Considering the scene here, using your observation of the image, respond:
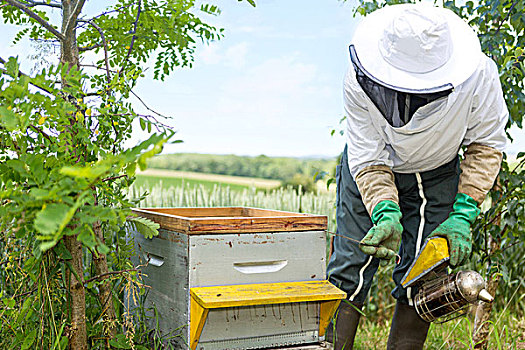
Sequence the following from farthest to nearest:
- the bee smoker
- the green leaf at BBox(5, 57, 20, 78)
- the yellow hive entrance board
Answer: the bee smoker, the yellow hive entrance board, the green leaf at BBox(5, 57, 20, 78)

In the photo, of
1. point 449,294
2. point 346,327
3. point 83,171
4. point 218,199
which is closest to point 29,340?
point 83,171

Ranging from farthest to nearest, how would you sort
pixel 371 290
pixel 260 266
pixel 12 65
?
1. pixel 371 290
2. pixel 260 266
3. pixel 12 65

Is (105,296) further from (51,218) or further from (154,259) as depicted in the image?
(51,218)

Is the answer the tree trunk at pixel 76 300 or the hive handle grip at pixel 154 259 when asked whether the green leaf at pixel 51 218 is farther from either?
the hive handle grip at pixel 154 259

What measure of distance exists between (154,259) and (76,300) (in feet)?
1.21

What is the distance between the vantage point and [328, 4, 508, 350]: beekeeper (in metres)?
2.10

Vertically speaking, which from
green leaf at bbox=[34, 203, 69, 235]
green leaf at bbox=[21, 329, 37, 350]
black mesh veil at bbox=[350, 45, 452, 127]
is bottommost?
green leaf at bbox=[21, 329, 37, 350]

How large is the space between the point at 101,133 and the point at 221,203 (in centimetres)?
277

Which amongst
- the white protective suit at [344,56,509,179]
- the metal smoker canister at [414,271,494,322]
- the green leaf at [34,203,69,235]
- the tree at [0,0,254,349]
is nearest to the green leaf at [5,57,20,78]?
the tree at [0,0,254,349]

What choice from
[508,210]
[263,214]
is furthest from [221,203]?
[508,210]

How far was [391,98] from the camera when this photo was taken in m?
2.15

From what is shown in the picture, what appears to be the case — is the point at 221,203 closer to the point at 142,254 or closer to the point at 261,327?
the point at 142,254

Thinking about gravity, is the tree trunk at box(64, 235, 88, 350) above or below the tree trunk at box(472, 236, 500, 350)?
above

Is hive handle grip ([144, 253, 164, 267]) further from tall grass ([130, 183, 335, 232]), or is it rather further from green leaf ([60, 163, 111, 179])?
tall grass ([130, 183, 335, 232])
